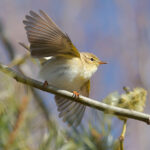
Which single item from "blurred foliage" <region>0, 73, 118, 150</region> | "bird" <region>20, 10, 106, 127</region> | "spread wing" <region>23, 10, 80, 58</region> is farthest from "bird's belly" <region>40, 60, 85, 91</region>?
"blurred foliage" <region>0, 73, 118, 150</region>

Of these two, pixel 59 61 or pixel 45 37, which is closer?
Answer: pixel 45 37

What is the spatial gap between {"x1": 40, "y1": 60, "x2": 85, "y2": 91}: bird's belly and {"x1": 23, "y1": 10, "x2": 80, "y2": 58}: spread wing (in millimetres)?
120

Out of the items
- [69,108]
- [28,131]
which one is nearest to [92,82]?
[69,108]

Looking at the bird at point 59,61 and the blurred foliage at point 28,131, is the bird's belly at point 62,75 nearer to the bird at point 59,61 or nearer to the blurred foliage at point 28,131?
the bird at point 59,61

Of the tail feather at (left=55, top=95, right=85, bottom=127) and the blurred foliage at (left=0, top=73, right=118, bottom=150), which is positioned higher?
the blurred foliage at (left=0, top=73, right=118, bottom=150)

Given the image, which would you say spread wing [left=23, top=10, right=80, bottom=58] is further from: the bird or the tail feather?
the tail feather

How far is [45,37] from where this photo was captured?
6.80 feet

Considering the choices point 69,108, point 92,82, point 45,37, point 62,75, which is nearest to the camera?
point 45,37

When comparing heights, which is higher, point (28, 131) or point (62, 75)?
point (28, 131)

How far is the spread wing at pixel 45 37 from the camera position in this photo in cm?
191

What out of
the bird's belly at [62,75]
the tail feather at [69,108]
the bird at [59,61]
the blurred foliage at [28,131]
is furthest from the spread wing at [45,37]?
the blurred foliage at [28,131]

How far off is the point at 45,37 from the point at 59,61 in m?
0.27

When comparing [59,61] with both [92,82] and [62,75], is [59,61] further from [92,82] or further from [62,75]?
[92,82]

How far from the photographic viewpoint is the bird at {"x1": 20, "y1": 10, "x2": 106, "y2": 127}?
1.97m
